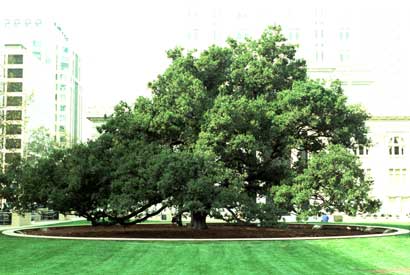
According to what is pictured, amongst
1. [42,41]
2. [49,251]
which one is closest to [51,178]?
[49,251]

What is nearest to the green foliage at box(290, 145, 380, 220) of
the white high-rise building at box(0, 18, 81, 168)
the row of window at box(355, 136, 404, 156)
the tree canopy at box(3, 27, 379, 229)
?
the tree canopy at box(3, 27, 379, 229)

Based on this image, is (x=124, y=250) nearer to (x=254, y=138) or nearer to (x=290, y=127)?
(x=254, y=138)

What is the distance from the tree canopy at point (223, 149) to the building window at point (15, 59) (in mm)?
69999

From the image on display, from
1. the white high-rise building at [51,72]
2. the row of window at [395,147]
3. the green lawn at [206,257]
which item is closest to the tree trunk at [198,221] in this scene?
the green lawn at [206,257]

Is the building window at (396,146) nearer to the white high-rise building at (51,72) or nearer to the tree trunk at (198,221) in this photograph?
the tree trunk at (198,221)

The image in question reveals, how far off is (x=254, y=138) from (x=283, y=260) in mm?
13155

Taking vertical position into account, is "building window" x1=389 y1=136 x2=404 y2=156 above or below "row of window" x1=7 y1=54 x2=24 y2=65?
below

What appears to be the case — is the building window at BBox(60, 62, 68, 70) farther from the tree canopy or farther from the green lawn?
the green lawn

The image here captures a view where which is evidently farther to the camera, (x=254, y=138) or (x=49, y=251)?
(x=254, y=138)

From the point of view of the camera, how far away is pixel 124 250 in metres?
26.4

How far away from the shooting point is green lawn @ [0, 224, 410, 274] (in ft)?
69.9

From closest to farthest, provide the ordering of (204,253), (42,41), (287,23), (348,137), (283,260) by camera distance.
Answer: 1. (283,260)
2. (204,253)
3. (348,137)
4. (287,23)
5. (42,41)

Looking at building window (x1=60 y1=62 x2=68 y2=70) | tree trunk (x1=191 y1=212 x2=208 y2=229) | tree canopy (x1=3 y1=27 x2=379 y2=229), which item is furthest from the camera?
building window (x1=60 y1=62 x2=68 y2=70)

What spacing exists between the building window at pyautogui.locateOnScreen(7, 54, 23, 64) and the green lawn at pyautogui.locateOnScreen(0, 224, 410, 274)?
78.2m
